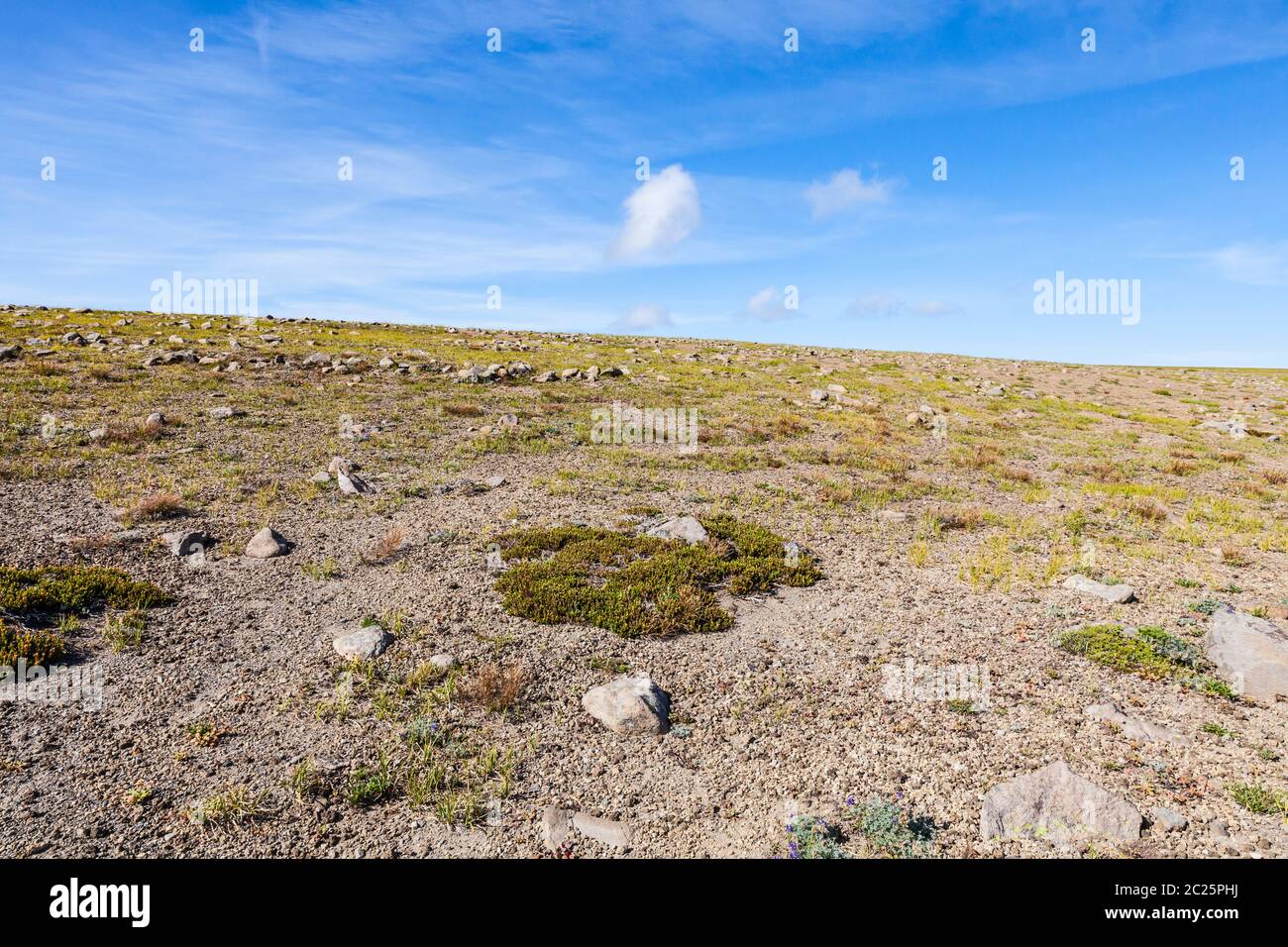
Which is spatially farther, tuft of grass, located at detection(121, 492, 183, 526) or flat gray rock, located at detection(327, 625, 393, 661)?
tuft of grass, located at detection(121, 492, 183, 526)

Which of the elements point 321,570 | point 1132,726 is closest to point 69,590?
point 321,570

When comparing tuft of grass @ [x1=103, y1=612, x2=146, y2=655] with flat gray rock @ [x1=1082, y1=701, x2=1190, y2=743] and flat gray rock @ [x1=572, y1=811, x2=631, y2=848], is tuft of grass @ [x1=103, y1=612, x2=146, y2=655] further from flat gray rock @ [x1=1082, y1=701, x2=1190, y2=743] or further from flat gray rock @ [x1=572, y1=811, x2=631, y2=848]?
flat gray rock @ [x1=1082, y1=701, x2=1190, y2=743]

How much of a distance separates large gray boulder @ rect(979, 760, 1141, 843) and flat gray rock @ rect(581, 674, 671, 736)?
345 cm

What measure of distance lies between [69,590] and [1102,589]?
17.1 meters

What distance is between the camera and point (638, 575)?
11.6 m

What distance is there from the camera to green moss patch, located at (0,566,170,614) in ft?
30.0

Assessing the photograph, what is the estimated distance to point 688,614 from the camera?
1016cm

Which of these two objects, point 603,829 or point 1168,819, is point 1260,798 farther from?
point 603,829

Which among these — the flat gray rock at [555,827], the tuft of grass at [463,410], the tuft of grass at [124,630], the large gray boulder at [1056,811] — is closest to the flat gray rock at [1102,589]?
the large gray boulder at [1056,811]

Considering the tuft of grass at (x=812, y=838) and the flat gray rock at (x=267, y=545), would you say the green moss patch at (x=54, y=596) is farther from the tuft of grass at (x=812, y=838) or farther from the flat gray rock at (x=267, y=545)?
the tuft of grass at (x=812, y=838)

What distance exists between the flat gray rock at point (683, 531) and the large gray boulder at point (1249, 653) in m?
8.28

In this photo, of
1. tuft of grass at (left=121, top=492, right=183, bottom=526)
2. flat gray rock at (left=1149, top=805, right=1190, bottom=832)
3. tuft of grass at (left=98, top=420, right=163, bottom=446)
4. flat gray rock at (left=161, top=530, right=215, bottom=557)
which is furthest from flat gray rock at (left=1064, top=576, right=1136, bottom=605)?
tuft of grass at (left=98, top=420, right=163, bottom=446)

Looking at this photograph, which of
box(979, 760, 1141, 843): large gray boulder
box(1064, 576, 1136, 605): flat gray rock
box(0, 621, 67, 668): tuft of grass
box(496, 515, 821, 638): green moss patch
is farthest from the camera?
box(1064, 576, 1136, 605): flat gray rock

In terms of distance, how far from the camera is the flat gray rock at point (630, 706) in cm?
740
